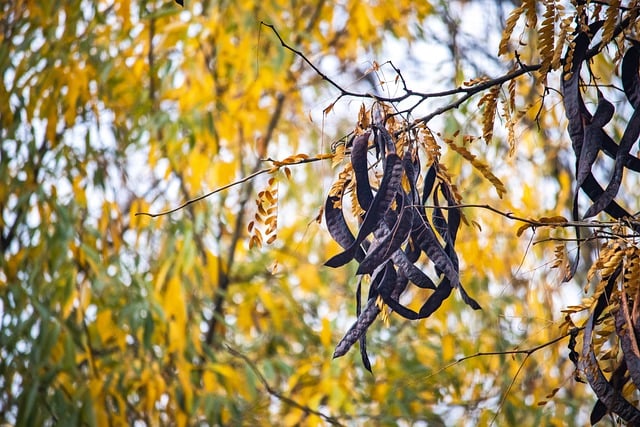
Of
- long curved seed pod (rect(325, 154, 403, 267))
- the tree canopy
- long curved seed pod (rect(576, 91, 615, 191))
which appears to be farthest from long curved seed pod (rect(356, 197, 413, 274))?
the tree canopy

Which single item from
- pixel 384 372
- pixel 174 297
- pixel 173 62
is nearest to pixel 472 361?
pixel 384 372

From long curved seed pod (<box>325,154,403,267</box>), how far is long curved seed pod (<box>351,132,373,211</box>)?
35 mm

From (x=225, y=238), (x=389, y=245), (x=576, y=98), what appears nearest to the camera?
(x=389, y=245)

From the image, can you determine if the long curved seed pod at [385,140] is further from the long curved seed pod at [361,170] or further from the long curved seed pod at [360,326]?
the long curved seed pod at [360,326]

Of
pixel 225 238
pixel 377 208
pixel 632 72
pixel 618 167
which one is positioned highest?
pixel 225 238

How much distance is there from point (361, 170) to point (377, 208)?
63mm

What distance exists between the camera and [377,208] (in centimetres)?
98

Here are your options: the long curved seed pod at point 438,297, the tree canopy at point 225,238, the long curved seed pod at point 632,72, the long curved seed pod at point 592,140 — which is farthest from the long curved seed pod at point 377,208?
the tree canopy at point 225,238

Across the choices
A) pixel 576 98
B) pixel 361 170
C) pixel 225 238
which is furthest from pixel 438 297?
pixel 225 238

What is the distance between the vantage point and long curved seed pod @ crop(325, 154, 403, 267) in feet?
3.18

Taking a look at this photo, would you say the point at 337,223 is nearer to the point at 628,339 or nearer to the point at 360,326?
the point at 360,326

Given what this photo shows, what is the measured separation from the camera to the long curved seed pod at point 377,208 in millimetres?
971

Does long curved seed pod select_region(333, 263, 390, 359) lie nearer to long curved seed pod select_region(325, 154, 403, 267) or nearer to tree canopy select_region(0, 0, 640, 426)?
long curved seed pod select_region(325, 154, 403, 267)

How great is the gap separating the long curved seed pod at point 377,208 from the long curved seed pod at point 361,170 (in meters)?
0.04
